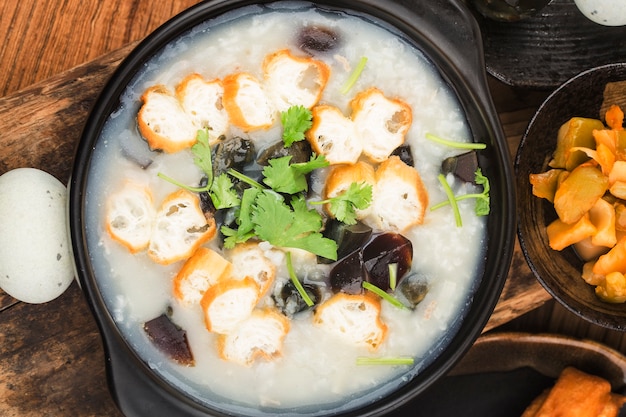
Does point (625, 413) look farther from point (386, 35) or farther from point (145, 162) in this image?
point (145, 162)

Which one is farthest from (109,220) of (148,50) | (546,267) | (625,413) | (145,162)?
(625,413)

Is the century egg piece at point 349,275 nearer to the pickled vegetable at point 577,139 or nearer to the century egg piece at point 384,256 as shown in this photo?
the century egg piece at point 384,256

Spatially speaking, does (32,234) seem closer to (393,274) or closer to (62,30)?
(62,30)

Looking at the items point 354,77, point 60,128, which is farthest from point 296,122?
point 60,128

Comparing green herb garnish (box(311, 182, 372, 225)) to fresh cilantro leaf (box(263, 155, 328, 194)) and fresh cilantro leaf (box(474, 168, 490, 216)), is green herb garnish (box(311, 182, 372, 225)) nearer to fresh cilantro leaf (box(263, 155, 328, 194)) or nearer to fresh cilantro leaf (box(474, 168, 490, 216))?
fresh cilantro leaf (box(263, 155, 328, 194))

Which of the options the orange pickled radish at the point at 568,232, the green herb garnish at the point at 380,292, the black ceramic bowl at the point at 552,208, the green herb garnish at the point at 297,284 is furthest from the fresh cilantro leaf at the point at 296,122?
the orange pickled radish at the point at 568,232

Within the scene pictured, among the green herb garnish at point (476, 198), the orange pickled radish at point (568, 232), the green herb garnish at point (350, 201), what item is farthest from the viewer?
the orange pickled radish at point (568, 232)
